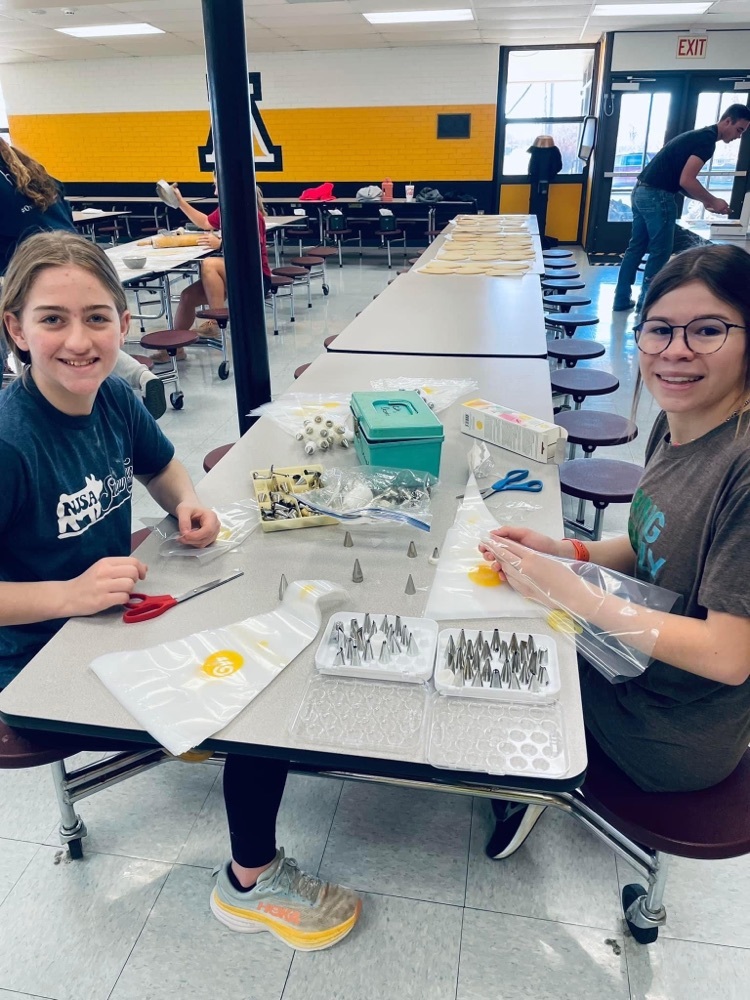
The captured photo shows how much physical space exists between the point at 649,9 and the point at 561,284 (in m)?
4.44

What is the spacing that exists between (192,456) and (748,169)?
26.9 feet

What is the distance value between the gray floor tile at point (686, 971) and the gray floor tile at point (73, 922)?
0.90 meters

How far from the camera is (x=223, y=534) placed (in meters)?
1.28

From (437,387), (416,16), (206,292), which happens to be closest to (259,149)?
(416,16)

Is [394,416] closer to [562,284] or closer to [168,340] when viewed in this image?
[168,340]

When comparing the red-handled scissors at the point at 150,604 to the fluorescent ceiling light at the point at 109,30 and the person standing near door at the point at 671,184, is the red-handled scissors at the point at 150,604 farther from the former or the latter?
the fluorescent ceiling light at the point at 109,30

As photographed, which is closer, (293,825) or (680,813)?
(680,813)

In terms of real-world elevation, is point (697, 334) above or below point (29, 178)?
below

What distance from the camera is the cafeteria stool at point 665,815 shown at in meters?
0.98

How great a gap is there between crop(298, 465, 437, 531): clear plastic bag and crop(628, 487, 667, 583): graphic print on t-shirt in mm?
367

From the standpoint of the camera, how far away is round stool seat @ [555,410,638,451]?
2.20 metres

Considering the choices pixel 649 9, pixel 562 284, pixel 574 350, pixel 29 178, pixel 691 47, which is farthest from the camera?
pixel 691 47

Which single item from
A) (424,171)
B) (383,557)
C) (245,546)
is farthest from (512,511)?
(424,171)

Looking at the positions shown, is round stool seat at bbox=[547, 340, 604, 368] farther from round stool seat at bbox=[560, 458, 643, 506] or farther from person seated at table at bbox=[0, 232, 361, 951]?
person seated at table at bbox=[0, 232, 361, 951]
